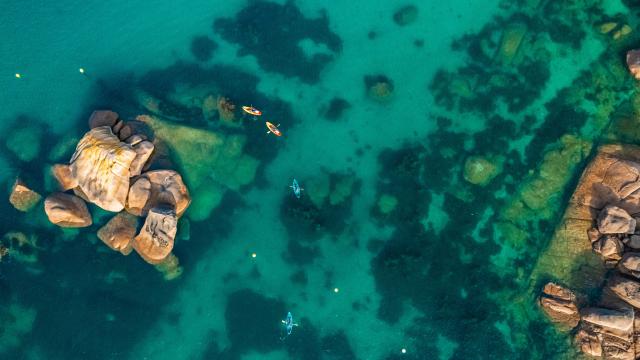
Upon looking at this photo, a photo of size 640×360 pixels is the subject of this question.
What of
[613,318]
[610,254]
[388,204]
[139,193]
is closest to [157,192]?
[139,193]

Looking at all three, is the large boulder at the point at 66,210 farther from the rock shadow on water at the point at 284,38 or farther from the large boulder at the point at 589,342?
the large boulder at the point at 589,342

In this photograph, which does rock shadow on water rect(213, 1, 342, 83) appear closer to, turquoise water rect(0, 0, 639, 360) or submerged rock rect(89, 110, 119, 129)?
turquoise water rect(0, 0, 639, 360)

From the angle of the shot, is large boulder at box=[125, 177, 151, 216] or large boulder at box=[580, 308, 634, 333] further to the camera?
large boulder at box=[125, 177, 151, 216]

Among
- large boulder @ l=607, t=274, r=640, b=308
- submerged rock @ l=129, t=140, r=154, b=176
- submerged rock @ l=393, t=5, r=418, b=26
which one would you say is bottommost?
submerged rock @ l=129, t=140, r=154, b=176

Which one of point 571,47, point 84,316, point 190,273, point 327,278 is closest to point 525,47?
point 571,47

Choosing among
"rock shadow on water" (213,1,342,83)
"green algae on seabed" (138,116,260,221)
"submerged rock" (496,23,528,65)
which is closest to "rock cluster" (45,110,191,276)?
"green algae on seabed" (138,116,260,221)

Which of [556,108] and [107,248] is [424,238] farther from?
[107,248]
